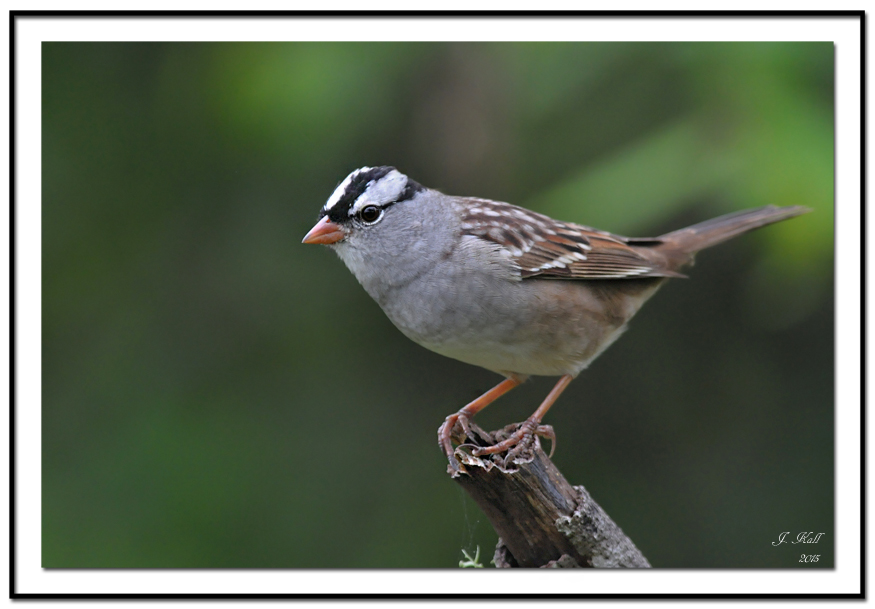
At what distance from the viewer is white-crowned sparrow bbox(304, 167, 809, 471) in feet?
11.6

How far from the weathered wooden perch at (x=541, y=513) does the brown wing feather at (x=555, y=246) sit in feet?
3.26

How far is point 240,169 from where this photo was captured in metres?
4.81

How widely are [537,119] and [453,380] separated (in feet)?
5.58

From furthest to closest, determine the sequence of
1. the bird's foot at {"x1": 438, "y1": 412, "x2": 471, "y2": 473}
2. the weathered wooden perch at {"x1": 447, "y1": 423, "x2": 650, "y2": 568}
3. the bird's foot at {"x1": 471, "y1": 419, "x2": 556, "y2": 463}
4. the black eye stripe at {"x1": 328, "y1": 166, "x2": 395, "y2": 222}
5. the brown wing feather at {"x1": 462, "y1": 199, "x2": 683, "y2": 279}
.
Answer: the brown wing feather at {"x1": 462, "y1": 199, "x2": 683, "y2": 279}
the black eye stripe at {"x1": 328, "y1": 166, "x2": 395, "y2": 222}
the bird's foot at {"x1": 438, "y1": 412, "x2": 471, "y2": 473}
the bird's foot at {"x1": 471, "y1": 419, "x2": 556, "y2": 463}
the weathered wooden perch at {"x1": 447, "y1": 423, "x2": 650, "y2": 568}

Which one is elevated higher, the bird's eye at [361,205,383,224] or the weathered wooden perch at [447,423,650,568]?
the bird's eye at [361,205,383,224]

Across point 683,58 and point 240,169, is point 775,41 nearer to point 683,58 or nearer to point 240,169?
point 683,58

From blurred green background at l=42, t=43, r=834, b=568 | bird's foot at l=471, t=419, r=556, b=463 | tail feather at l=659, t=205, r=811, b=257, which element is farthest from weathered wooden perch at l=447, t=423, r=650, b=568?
tail feather at l=659, t=205, r=811, b=257

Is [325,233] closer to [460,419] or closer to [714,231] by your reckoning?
[460,419]

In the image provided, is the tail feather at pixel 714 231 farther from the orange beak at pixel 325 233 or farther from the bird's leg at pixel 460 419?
the orange beak at pixel 325 233

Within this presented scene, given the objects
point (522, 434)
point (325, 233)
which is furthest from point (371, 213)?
point (522, 434)

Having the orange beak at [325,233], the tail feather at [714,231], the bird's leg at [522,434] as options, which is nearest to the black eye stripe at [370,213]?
the orange beak at [325,233]

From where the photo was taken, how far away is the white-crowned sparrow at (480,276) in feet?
11.6

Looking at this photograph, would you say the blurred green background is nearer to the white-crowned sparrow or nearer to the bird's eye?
the white-crowned sparrow

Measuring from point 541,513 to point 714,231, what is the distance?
2249 millimetres
